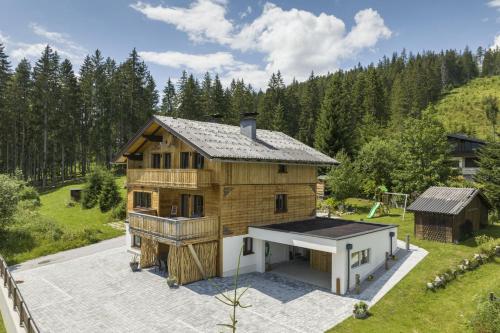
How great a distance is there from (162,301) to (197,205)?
A: 709 cm

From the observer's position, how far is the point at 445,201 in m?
25.9

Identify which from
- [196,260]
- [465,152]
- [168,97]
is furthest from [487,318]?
[168,97]

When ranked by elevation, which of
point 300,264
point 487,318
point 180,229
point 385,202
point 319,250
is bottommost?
point 300,264

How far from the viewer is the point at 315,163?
25797 millimetres

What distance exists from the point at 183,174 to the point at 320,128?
1531 inches

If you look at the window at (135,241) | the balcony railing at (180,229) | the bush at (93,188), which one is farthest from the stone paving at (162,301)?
the bush at (93,188)

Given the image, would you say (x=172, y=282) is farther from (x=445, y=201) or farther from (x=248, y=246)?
(x=445, y=201)

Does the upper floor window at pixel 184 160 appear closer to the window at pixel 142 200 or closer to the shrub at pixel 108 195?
the window at pixel 142 200

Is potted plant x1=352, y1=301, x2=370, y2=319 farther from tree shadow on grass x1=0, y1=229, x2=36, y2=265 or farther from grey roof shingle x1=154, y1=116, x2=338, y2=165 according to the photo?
tree shadow on grass x1=0, y1=229, x2=36, y2=265

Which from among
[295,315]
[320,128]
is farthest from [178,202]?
[320,128]

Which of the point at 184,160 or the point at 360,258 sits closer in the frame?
the point at 360,258

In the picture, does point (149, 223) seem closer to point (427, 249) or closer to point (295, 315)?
point (295, 315)

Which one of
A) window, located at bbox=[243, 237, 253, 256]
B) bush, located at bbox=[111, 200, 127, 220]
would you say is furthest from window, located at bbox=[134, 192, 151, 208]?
bush, located at bbox=[111, 200, 127, 220]

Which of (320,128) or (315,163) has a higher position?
(320,128)
